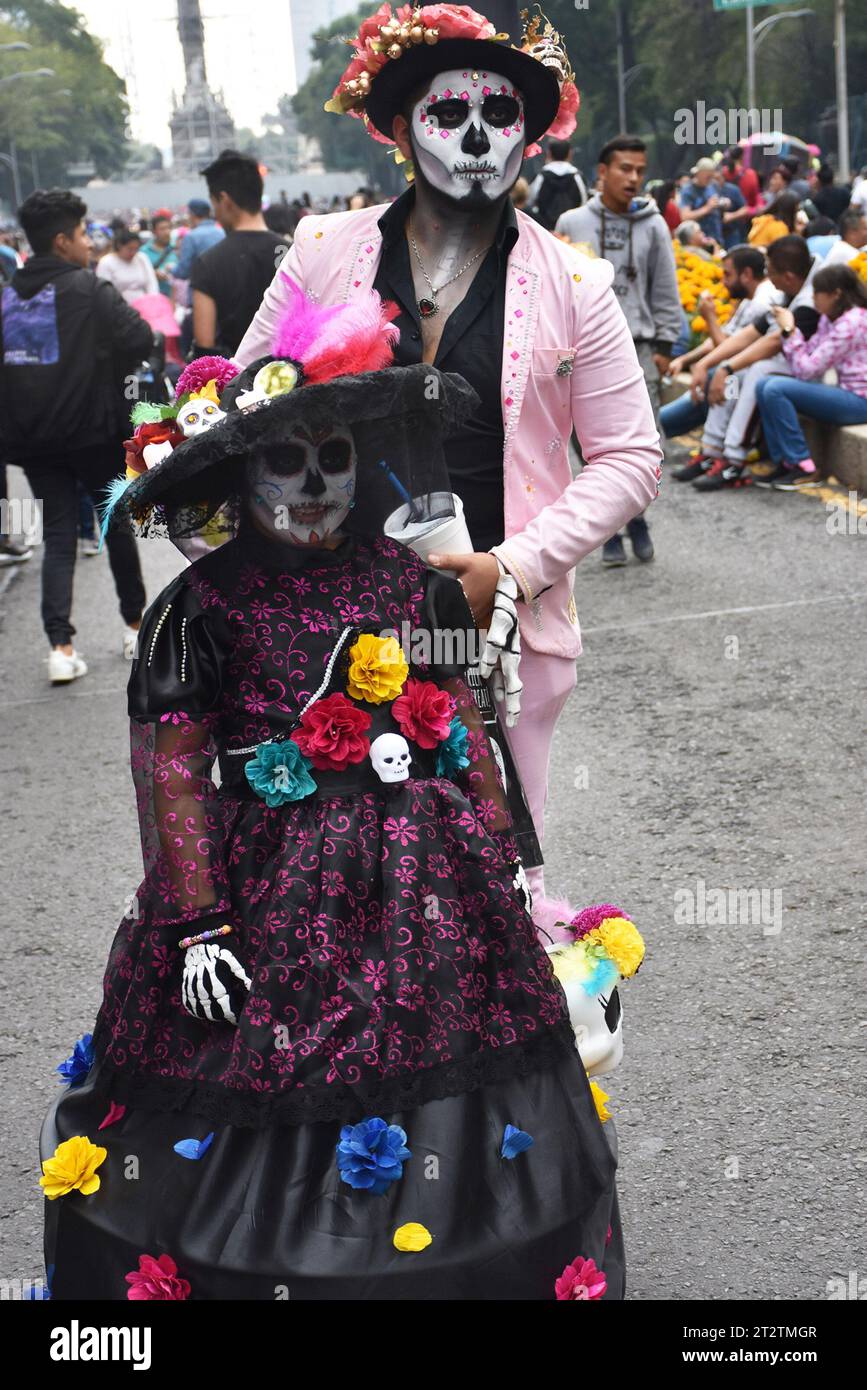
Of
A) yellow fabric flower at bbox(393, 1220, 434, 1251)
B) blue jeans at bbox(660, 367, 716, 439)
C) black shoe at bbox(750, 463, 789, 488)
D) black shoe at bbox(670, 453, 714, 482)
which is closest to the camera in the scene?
yellow fabric flower at bbox(393, 1220, 434, 1251)

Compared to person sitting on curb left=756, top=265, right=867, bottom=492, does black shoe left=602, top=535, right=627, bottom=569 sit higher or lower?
lower

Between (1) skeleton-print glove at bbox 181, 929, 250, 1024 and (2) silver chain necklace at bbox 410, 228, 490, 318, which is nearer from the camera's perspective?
(1) skeleton-print glove at bbox 181, 929, 250, 1024

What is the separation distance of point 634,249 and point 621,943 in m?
6.41

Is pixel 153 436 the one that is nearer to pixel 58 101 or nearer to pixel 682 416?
pixel 682 416

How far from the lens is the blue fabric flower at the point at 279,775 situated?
8.80 feet

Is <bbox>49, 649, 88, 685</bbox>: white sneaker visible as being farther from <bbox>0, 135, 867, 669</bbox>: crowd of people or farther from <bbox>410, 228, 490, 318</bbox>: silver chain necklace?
<bbox>410, 228, 490, 318</bbox>: silver chain necklace

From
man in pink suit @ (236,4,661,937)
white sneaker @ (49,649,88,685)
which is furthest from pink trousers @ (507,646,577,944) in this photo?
white sneaker @ (49,649,88,685)

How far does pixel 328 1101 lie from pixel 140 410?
1.19 meters

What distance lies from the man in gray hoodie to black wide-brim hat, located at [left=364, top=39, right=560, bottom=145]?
18.1ft

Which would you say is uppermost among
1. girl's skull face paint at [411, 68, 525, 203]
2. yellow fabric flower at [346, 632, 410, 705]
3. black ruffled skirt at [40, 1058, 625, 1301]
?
girl's skull face paint at [411, 68, 525, 203]

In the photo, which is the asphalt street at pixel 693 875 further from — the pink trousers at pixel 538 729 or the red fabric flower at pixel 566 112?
the red fabric flower at pixel 566 112

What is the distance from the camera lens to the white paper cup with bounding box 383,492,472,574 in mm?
2824

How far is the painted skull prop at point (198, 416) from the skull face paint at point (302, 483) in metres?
0.09

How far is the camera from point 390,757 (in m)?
2.70
